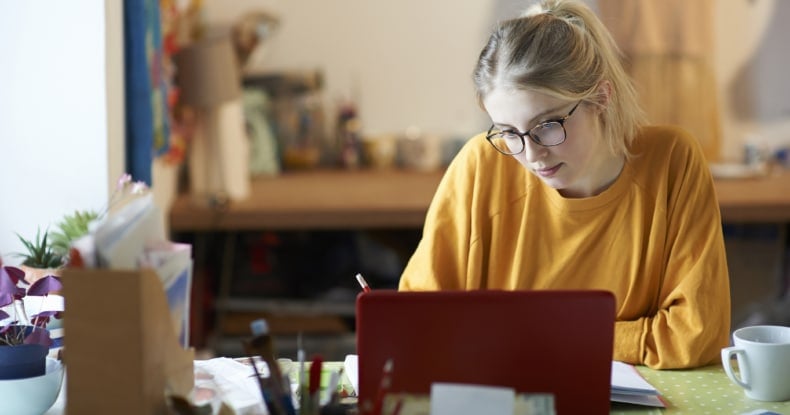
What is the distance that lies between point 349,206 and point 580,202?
157 cm

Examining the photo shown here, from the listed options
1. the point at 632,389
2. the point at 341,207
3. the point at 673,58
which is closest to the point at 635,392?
the point at 632,389

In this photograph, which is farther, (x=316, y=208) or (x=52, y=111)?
(x=316, y=208)

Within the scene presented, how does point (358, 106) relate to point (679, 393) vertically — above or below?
above

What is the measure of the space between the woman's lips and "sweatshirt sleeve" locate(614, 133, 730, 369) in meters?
0.21

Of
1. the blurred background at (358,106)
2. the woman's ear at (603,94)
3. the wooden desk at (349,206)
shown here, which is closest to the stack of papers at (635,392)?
the woman's ear at (603,94)

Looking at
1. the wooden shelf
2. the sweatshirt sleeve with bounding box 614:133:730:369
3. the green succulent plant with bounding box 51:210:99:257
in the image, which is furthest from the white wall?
the sweatshirt sleeve with bounding box 614:133:730:369

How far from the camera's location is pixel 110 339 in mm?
1072

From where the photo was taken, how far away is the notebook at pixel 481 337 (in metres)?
1.17

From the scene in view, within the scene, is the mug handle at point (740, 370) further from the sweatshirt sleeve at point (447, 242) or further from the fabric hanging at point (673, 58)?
the fabric hanging at point (673, 58)

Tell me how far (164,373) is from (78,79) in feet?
4.03

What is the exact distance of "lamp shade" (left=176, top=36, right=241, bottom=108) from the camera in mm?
3307

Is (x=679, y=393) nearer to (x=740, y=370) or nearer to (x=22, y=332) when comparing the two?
(x=740, y=370)

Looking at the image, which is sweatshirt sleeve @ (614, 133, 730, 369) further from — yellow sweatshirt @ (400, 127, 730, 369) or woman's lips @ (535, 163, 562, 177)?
woman's lips @ (535, 163, 562, 177)

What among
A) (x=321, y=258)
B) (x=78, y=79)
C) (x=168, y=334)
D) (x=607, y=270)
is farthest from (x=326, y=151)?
(x=168, y=334)
